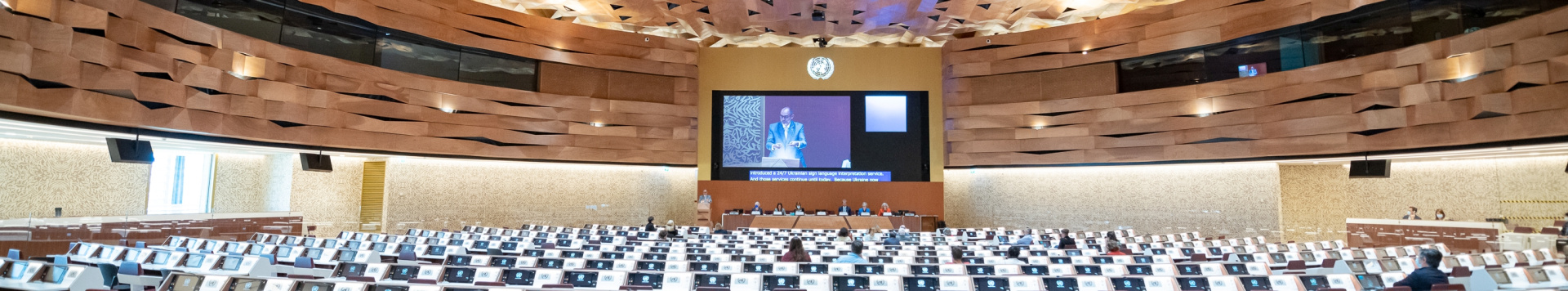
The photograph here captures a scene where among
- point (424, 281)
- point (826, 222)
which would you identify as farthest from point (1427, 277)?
point (826, 222)

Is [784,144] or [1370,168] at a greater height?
[784,144]

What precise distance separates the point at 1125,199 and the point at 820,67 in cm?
816

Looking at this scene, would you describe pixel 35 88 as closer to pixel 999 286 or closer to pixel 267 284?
pixel 267 284

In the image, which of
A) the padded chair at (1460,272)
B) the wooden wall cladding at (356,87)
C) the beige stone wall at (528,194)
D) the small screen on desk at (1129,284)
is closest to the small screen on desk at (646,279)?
the small screen on desk at (1129,284)

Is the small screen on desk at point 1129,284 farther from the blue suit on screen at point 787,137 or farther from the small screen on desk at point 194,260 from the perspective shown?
the blue suit on screen at point 787,137

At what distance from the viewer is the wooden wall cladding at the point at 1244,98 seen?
11742 millimetres

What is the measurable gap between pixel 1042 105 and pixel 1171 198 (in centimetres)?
356

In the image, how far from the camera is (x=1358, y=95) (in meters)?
14.6

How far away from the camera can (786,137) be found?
21.9 m

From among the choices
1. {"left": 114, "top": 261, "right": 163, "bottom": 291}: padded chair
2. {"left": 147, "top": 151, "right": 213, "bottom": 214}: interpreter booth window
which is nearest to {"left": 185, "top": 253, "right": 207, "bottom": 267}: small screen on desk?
{"left": 114, "top": 261, "right": 163, "bottom": 291}: padded chair

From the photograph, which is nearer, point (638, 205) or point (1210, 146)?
point (1210, 146)

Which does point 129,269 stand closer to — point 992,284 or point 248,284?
point 248,284

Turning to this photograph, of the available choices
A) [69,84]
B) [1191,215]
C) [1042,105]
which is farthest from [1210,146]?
[69,84]

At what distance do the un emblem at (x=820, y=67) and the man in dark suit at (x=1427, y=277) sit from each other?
16.6 m
